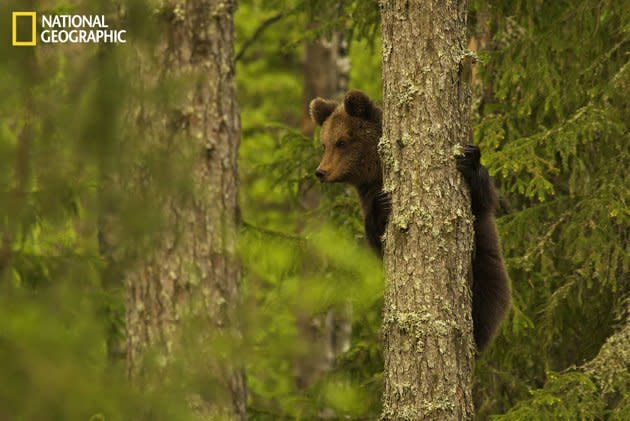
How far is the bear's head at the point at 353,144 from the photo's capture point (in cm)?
652

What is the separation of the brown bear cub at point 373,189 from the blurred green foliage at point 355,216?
0.56 m

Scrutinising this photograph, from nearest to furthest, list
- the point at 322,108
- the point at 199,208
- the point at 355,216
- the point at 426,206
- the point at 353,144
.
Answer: the point at 426,206 → the point at 353,144 → the point at 322,108 → the point at 199,208 → the point at 355,216

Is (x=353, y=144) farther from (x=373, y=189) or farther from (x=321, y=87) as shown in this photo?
Answer: (x=321, y=87)

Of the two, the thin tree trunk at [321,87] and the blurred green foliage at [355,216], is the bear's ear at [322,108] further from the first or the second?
the thin tree trunk at [321,87]

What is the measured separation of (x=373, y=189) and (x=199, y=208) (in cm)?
181

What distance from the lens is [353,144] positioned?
21.9 ft

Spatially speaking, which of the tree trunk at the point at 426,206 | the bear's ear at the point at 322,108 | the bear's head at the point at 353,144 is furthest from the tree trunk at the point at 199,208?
the tree trunk at the point at 426,206

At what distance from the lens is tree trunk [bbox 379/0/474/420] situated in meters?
4.43

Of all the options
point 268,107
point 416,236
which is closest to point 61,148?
point 416,236

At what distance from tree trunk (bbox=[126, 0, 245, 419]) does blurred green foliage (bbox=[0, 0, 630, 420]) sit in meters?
0.27

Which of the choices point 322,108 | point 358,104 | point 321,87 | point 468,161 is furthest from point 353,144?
point 321,87

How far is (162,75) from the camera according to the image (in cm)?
784

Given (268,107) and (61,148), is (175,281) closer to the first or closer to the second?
(61,148)

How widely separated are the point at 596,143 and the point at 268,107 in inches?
437
